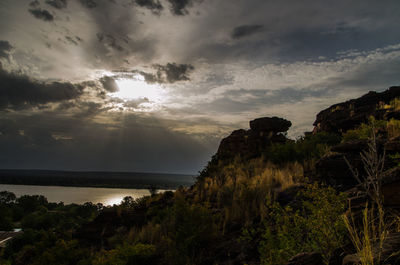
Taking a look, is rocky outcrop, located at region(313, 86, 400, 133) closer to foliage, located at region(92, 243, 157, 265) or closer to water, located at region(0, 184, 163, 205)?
foliage, located at region(92, 243, 157, 265)

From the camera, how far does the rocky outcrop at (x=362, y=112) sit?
568 inches

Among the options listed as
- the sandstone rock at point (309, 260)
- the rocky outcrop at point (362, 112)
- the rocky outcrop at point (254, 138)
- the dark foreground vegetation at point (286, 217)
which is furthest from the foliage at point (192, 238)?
the rocky outcrop at point (254, 138)

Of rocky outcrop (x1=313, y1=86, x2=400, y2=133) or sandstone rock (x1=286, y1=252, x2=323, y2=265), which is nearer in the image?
sandstone rock (x1=286, y1=252, x2=323, y2=265)

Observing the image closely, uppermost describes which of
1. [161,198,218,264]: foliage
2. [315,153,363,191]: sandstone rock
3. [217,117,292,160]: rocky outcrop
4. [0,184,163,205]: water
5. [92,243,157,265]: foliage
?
[217,117,292,160]: rocky outcrop

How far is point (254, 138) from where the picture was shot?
22094 mm

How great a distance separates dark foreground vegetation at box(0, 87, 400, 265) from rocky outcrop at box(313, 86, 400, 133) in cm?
8

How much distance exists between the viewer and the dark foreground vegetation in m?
3.68

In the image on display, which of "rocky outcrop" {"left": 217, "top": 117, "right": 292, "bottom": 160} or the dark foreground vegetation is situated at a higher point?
"rocky outcrop" {"left": 217, "top": 117, "right": 292, "bottom": 160}

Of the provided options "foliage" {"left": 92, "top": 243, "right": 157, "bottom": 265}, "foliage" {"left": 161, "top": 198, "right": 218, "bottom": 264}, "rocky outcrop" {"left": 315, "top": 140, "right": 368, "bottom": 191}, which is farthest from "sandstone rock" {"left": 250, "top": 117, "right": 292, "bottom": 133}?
"foliage" {"left": 92, "top": 243, "right": 157, "bottom": 265}

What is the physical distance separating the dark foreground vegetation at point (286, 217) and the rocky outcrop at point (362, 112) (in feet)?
0.25

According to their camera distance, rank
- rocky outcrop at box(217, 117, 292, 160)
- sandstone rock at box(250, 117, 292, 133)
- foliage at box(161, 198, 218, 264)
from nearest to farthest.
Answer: foliage at box(161, 198, 218, 264), rocky outcrop at box(217, 117, 292, 160), sandstone rock at box(250, 117, 292, 133)

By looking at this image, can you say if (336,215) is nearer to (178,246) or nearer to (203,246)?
(203,246)

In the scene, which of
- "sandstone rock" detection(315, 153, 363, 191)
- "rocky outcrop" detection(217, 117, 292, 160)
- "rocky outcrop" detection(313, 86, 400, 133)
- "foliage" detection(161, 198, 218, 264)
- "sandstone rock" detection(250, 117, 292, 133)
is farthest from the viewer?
"sandstone rock" detection(250, 117, 292, 133)

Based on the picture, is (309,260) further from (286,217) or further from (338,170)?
(338,170)
